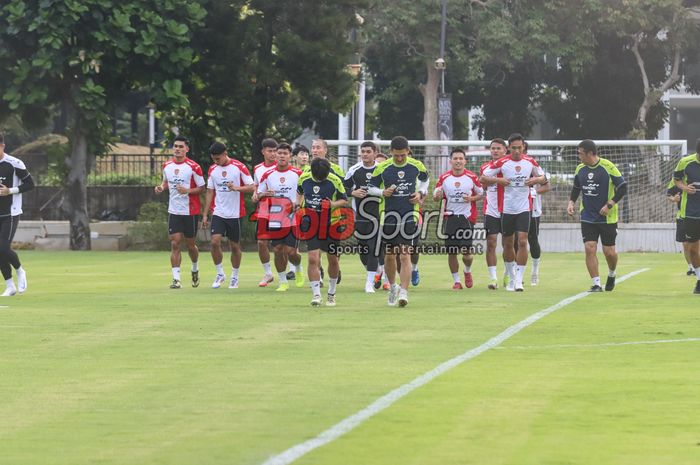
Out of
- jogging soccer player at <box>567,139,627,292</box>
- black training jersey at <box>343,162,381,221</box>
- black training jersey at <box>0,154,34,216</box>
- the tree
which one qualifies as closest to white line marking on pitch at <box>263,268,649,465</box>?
black training jersey at <box>343,162,381,221</box>

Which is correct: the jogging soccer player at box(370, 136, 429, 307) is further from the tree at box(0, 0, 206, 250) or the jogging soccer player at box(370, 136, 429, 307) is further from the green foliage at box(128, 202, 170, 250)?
the green foliage at box(128, 202, 170, 250)

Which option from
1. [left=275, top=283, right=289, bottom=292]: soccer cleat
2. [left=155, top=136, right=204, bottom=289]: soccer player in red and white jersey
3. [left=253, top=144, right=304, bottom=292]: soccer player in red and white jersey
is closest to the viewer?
[left=275, top=283, right=289, bottom=292]: soccer cleat

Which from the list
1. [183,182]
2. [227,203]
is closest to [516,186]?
[227,203]

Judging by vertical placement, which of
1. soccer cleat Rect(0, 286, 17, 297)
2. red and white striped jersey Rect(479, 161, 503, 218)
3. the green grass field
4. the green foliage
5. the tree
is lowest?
the green grass field

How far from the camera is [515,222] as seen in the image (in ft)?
68.9

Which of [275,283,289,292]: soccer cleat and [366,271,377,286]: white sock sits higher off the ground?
[366,271,377,286]: white sock

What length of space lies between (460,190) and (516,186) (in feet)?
3.44

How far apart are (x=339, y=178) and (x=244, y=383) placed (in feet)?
25.1

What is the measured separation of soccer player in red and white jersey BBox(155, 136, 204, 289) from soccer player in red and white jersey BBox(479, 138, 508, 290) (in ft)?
14.2

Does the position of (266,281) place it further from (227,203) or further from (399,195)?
(399,195)

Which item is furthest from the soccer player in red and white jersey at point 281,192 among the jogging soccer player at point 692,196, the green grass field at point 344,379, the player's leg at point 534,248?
the jogging soccer player at point 692,196

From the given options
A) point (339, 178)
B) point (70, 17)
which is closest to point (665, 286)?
point (339, 178)

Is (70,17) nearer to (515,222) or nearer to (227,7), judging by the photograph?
(227,7)

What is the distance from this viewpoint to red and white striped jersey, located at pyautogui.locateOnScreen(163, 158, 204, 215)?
22.0 meters
